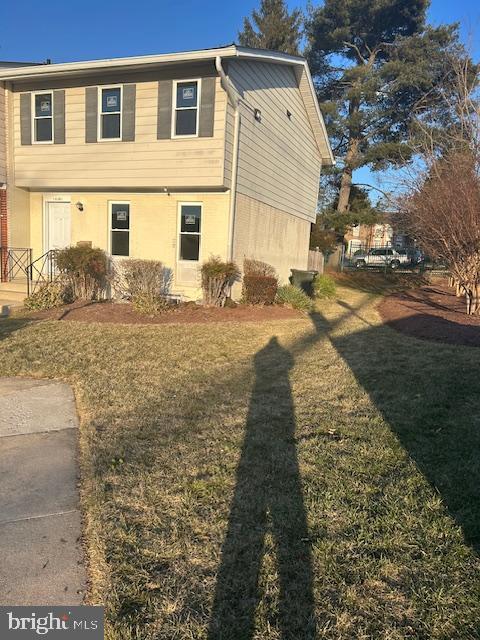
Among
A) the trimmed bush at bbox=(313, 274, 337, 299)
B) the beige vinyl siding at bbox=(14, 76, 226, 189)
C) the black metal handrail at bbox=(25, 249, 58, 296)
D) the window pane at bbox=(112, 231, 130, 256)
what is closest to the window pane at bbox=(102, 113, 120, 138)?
the beige vinyl siding at bbox=(14, 76, 226, 189)

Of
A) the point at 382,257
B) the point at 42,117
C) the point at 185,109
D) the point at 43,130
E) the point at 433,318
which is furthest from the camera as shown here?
the point at 382,257

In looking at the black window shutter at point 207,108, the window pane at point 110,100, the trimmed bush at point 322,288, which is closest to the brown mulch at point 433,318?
the trimmed bush at point 322,288

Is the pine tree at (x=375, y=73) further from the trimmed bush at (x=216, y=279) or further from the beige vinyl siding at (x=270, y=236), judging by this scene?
the trimmed bush at (x=216, y=279)

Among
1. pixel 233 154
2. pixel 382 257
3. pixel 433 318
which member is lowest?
pixel 433 318

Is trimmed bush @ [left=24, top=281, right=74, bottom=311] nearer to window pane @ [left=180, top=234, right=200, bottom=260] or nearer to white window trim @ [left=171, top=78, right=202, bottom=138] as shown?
window pane @ [left=180, top=234, right=200, bottom=260]

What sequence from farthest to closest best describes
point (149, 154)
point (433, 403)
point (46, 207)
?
point (46, 207) → point (149, 154) → point (433, 403)

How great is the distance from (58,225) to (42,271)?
1.42 meters

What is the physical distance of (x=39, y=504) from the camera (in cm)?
293

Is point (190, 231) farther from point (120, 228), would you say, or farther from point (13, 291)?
point (13, 291)

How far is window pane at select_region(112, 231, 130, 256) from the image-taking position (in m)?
12.3

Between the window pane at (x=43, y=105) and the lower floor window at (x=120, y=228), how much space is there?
311 cm

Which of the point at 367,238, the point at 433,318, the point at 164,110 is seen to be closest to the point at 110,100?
the point at 164,110

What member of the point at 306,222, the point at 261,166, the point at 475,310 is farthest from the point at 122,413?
the point at 306,222

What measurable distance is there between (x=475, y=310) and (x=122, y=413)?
9052mm
